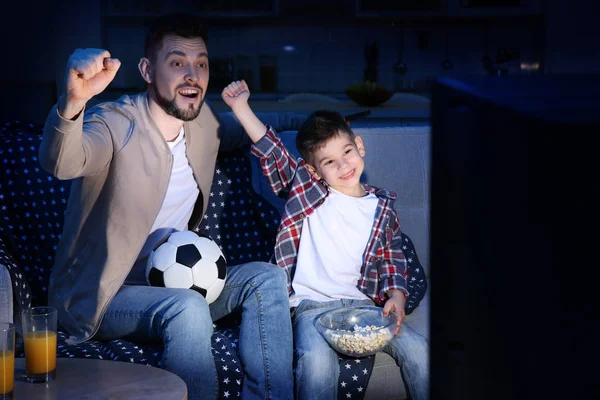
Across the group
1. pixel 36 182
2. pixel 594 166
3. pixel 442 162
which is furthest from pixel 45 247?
pixel 594 166

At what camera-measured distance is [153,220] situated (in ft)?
6.73

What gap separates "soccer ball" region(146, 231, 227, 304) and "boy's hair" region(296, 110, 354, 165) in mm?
393

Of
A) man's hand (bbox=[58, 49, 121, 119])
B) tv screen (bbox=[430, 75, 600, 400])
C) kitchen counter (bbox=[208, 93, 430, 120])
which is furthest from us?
kitchen counter (bbox=[208, 93, 430, 120])

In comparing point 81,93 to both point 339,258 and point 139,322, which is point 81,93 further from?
point 339,258

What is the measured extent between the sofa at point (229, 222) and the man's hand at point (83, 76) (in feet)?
1.70

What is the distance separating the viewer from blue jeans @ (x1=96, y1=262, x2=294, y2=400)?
1.82 m

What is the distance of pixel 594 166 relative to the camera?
322 mm

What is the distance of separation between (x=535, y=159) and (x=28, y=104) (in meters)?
4.34

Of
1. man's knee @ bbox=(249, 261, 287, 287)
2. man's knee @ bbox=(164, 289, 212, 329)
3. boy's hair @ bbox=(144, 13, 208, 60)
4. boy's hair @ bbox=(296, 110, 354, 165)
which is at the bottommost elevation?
man's knee @ bbox=(164, 289, 212, 329)

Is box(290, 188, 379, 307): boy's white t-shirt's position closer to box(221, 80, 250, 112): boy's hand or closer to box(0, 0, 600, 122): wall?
box(221, 80, 250, 112): boy's hand

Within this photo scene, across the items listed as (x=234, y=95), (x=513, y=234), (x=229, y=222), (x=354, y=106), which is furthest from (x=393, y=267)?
(x=354, y=106)

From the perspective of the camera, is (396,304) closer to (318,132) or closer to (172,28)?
(318,132)

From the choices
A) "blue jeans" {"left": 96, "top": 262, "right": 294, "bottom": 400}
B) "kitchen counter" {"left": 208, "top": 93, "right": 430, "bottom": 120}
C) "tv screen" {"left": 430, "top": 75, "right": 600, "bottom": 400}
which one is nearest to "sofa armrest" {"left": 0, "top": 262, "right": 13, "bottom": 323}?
"blue jeans" {"left": 96, "top": 262, "right": 294, "bottom": 400}

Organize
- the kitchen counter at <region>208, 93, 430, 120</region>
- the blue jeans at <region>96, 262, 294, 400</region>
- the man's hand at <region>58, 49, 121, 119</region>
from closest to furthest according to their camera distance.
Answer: the man's hand at <region>58, 49, 121, 119</region>
the blue jeans at <region>96, 262, 294, 400</region>
the kitchen counter at <region>208, 93, 430, 120</region>
